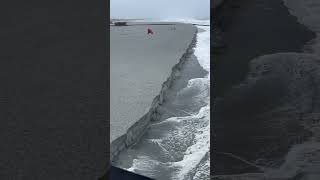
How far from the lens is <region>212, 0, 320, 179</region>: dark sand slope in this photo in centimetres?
114

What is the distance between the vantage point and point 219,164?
3.92 ft

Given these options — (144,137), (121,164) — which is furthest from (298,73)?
(144,137)

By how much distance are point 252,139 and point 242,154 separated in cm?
6

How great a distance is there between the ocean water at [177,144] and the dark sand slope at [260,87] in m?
1.31

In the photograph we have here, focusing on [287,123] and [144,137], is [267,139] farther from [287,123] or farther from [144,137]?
[144,137]

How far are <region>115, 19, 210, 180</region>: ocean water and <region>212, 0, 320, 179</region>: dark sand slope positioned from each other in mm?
1311

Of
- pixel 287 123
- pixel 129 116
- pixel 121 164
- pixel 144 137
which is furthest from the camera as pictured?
pixel 129 116
